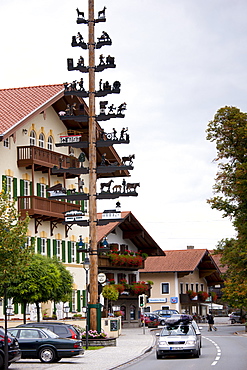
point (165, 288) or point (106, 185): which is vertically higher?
point (106, 185)

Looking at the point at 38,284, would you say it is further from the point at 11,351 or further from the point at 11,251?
the point at 11,251

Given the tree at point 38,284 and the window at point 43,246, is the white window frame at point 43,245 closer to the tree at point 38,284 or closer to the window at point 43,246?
the window at point 43,246

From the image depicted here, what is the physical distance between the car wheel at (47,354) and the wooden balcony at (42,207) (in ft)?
54.5

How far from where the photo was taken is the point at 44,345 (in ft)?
94.6

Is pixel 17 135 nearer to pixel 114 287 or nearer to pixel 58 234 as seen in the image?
pixel 58 234

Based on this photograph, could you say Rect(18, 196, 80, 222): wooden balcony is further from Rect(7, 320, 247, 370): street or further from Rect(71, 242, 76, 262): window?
Rect(7, 320, 247, 370): street

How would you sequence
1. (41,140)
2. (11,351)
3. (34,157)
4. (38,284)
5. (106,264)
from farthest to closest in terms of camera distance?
(106,264) < (41,140) < (34,157) < (38,284) < (11,351)

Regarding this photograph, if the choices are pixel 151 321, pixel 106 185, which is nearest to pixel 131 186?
pixel 106 185

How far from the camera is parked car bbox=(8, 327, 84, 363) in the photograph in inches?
1125

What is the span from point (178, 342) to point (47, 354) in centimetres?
509

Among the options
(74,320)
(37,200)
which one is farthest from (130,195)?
(74,320)

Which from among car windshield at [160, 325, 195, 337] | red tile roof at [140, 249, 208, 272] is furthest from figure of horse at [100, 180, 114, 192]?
red tile roof at [140, 249, 208, 272]

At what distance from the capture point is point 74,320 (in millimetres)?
48344

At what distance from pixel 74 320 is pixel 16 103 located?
46.1 ft
